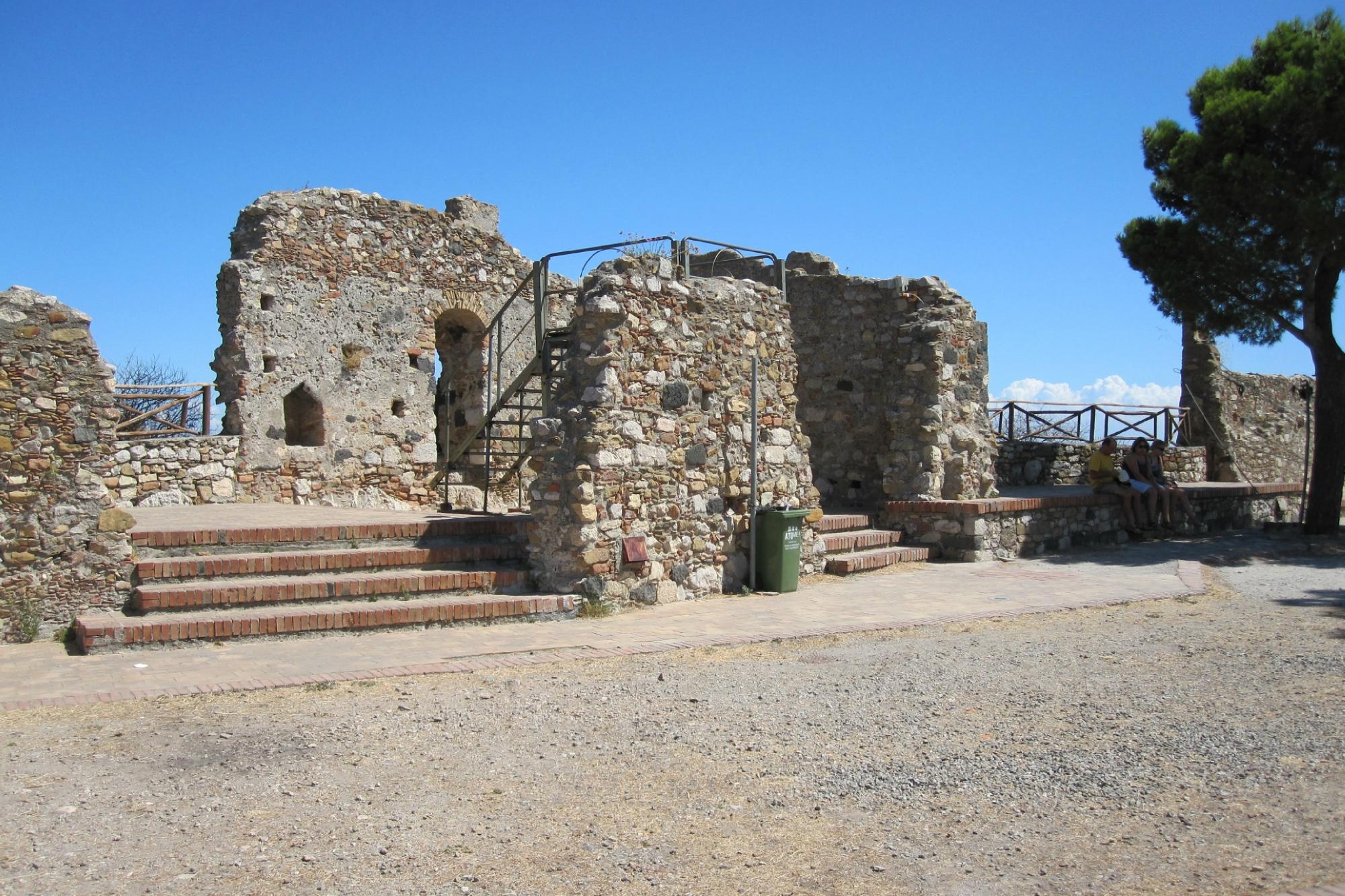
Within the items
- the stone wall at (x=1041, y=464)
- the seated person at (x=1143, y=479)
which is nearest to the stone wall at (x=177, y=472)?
the seated person at (x=1143, y=479)

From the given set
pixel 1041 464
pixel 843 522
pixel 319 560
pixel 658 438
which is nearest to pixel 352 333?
pixel 319 560

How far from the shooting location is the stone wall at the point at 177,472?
11.1 m

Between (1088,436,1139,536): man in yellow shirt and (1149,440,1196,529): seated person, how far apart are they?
1.59 ft

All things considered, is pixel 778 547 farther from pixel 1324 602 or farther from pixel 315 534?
pixel 1324 602

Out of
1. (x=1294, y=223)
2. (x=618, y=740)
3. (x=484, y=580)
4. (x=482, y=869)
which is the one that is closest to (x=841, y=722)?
(x=618, y=740)

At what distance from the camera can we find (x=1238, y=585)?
10.6 meters

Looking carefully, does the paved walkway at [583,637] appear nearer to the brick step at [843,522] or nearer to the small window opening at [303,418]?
the brick step at [843,522]

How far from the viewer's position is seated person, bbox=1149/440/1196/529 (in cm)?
1488

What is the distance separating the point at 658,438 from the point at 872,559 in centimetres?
333

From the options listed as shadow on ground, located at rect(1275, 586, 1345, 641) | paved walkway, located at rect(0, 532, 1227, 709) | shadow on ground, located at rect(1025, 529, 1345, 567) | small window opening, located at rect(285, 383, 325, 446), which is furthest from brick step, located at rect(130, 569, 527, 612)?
shadow on ground, located at rect(1025, 529, 1345, 567)

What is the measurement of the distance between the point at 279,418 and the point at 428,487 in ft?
6.74

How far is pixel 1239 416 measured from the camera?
874 inches

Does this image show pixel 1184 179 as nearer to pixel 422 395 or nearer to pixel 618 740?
pixel 422 395

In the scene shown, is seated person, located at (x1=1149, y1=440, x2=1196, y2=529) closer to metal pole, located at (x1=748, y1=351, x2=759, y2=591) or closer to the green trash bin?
the green trash bin
